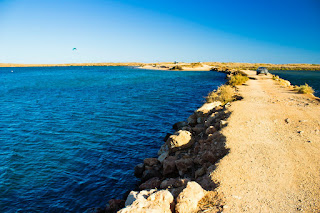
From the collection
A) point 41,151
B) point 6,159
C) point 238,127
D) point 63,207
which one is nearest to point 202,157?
point 238,127

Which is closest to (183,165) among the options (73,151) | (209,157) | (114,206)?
(209,157)

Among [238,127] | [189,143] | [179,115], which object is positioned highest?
[238,127]

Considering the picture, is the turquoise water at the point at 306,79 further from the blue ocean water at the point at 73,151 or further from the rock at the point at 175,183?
the rock at the point at 175,183

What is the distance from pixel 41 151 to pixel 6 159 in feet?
5.61

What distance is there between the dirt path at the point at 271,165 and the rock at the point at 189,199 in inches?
28.6

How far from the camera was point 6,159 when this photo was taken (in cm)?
1186

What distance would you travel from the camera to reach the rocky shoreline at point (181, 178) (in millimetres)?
5338

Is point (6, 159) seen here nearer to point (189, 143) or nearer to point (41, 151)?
point (41, 151)

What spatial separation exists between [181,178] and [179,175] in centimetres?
81

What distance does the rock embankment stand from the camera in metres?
5.32

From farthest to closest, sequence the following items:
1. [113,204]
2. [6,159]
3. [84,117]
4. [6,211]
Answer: [84,117] < [6,159] < [6,211] < [113,204]

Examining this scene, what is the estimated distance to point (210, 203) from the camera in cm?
560

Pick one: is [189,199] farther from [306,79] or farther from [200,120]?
[306,79]

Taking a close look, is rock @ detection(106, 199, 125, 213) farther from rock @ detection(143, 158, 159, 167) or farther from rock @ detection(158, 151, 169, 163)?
rock @ detection(158, 151, 169, 163)
